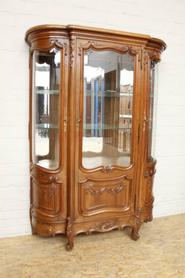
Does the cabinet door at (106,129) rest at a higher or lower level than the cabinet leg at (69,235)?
higher

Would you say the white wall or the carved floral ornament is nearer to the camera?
the carved floral ornament

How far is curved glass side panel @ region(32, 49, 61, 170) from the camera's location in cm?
213

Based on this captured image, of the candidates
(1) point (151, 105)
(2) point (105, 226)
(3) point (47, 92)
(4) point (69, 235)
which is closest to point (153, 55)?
(1) point (151, 105)

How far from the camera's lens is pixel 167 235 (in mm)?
2539

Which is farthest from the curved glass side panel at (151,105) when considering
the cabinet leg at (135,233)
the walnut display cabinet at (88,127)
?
the cabinet leg at (135,233)

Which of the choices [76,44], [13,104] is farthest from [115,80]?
[13,104]

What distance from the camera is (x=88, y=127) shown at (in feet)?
7.27

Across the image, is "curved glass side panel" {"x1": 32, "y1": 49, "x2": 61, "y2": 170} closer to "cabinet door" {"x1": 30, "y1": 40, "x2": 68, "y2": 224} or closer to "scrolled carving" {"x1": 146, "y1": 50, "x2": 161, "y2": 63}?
"cabinet door" {"x1": 30, "y1": 40, "x2": 68, "y2": 224}

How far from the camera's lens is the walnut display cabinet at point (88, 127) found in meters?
2.06

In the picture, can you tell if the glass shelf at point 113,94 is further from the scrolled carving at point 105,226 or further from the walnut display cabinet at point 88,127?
the scrolled carving at point 105,226

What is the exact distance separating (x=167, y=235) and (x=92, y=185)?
0.98m

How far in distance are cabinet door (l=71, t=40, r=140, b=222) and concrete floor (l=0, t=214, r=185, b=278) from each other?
12.8 inches

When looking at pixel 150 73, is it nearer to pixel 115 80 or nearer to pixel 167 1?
pixel 115 80

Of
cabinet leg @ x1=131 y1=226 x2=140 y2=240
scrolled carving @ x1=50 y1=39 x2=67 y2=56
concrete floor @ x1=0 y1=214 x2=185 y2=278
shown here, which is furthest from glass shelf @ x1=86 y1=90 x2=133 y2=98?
concrete floor @ x1=0 y1=214 x2=185 y2=278
